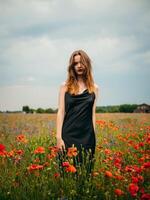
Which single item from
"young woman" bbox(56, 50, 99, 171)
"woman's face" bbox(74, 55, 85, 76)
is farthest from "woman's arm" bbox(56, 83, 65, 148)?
"woman's face" bbox(74, 55, 85, 76)

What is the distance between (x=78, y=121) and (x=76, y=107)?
0.16 meters

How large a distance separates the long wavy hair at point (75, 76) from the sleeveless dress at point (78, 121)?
0.20ft

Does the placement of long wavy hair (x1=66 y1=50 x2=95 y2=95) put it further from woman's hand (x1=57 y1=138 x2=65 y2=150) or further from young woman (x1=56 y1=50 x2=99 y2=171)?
woman's hand (x1=57 y1=138 x2=65 y2=150)

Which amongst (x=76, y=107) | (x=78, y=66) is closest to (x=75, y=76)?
(x=78, y=66)

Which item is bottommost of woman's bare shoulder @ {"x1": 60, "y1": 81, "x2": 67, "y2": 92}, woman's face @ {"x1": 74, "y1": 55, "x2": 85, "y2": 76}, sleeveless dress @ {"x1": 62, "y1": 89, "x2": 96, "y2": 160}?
sleeveless dress @ {"x1": 62, "y1": 89, "x2": 96, "y2": 160}

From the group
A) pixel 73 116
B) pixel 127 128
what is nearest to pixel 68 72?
pixel 73 116

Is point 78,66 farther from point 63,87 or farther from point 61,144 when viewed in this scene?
point 61,144

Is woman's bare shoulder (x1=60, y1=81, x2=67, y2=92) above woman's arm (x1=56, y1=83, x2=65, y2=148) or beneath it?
above

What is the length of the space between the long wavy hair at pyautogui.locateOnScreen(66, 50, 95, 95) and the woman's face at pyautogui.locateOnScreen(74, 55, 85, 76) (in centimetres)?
3

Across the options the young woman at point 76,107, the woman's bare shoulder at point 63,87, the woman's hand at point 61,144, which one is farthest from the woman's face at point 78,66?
the woman's hand at point 61,144

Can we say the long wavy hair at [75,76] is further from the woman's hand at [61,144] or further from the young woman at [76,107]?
the woman's hand at [61,144]

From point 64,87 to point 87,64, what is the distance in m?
0.36

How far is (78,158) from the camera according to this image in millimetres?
3902

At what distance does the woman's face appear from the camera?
401cm
